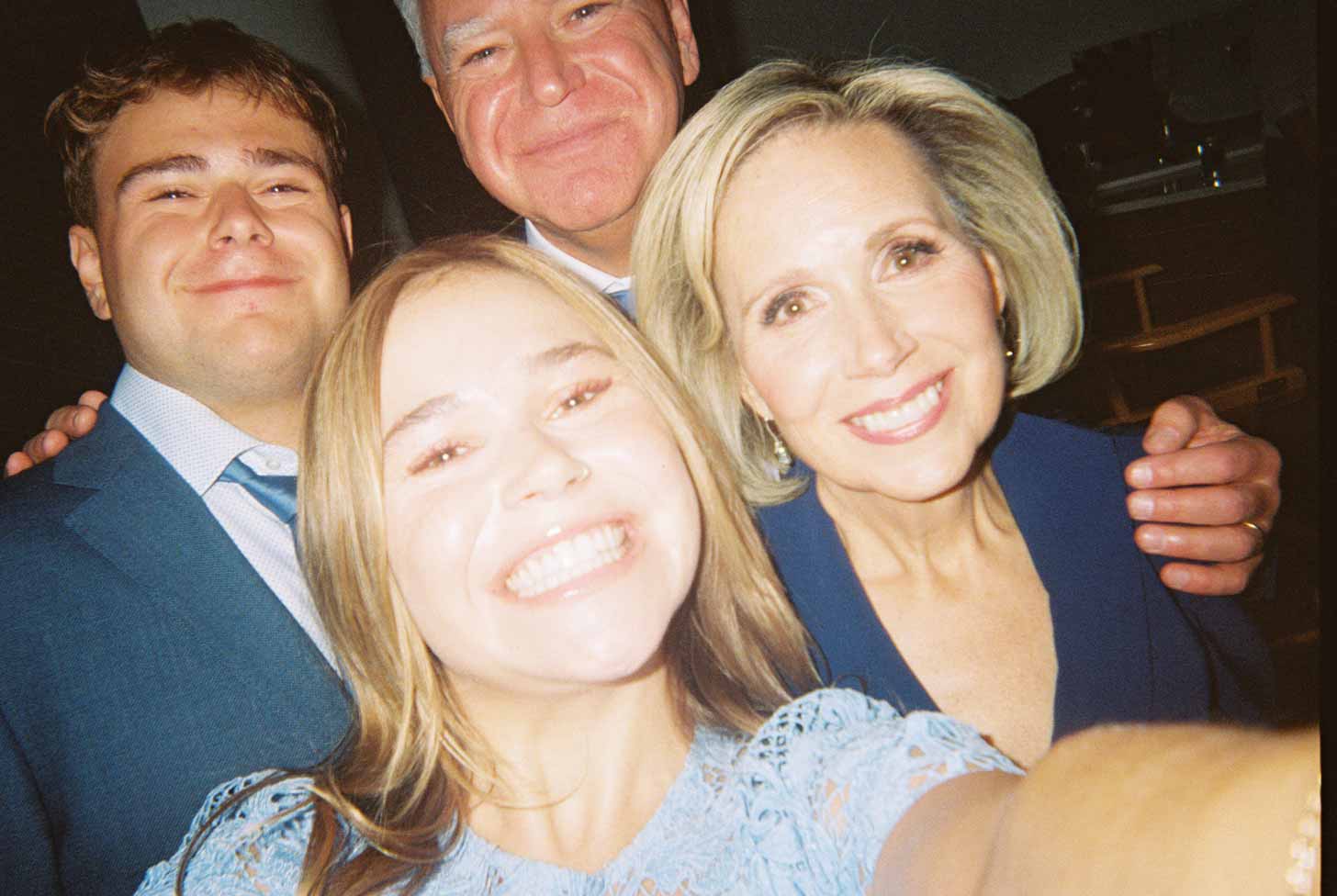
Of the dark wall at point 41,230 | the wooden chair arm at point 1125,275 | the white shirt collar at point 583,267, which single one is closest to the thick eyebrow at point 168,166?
the dark wall at point 41,230

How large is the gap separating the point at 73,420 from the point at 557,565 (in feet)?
1.91

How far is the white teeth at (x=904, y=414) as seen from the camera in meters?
0.71

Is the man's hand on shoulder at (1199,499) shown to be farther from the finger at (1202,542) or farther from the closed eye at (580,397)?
the closed eye at (580,397)

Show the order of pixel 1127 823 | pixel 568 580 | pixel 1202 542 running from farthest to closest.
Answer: pixel 1202 542 → pixel 568 580 → pixel 1127 823

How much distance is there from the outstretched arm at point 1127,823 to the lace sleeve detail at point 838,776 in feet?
0.06

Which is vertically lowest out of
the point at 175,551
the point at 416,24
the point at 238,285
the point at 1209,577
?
the point at 1209,577

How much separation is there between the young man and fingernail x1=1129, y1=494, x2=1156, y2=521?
834 millimetres

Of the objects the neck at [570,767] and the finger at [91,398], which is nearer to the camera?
the neck at [570,767]

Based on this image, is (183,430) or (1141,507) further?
(1141,507)

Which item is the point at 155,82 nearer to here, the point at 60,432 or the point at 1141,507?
the point at 60,432

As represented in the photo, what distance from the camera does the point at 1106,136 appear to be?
0.78m

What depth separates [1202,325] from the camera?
727 mm

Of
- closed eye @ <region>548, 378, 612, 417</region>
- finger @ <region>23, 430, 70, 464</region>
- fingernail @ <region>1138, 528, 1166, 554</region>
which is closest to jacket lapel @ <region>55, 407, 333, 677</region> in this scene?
finger @ <region>23, 430, 70, 464</region>

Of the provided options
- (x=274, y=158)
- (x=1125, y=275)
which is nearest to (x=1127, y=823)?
(x=1125, y=275)
